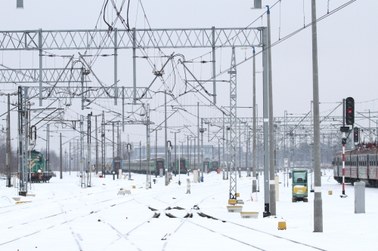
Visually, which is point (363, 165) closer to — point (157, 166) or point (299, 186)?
point (299, 186)

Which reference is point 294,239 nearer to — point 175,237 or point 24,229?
point 175,237

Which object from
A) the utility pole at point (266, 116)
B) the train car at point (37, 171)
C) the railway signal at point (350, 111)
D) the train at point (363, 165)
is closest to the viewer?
the utility pole at point (266, 116)

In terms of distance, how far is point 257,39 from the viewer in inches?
1575

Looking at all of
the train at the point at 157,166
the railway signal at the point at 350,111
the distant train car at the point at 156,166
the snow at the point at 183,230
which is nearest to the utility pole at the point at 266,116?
the snow at the point at 183,230

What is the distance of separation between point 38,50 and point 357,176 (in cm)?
3511

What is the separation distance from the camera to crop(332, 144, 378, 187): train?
62.0 m

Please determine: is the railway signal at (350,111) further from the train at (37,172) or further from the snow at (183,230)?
the train at (37,172)

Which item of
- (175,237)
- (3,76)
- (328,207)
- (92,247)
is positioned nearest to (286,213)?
(328,207)

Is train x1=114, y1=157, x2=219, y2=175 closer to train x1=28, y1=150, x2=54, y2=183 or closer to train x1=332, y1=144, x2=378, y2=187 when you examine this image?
train x1=28, y1=150, x2=54, y2=183

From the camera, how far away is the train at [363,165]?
2441 inches

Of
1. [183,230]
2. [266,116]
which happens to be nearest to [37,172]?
[266,116]

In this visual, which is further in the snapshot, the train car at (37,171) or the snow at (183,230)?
the train car at (37,171)

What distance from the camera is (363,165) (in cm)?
6581

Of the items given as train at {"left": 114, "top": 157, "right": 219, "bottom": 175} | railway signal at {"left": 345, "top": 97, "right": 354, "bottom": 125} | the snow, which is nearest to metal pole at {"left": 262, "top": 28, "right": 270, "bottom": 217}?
the snow
